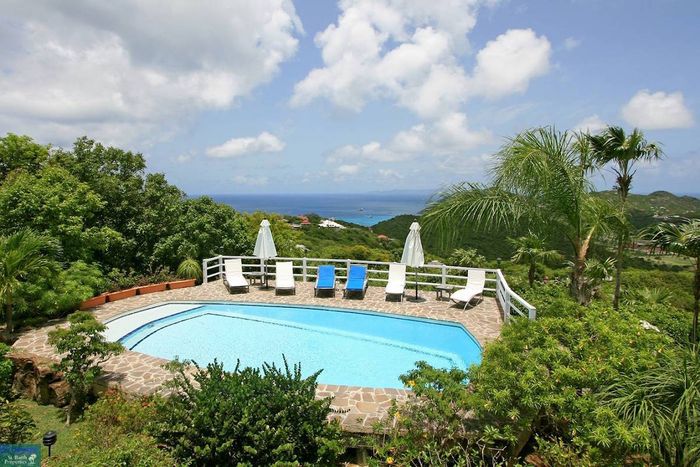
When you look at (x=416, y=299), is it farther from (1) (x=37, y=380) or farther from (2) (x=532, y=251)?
(1) (x=37, y=380)

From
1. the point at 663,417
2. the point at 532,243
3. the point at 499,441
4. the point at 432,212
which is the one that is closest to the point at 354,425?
the point at 499,441

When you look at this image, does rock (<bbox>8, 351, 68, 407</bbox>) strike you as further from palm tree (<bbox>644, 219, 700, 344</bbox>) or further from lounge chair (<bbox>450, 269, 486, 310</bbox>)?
palm tree (<bbox>644, 219, 700, 344</bbox>)

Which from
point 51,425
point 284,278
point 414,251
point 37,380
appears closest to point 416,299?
point 414,251

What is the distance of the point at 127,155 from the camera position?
44.0 feet

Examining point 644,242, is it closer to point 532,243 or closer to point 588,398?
point 532,243

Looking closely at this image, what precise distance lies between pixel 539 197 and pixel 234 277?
8.93m

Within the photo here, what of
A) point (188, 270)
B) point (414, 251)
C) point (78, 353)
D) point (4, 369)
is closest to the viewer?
point (4, 369)

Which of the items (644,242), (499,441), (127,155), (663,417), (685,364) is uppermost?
(127,155)

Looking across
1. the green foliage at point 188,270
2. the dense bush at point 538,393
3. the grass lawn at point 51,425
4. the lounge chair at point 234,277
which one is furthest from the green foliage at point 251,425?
the green foliage at point 188,270

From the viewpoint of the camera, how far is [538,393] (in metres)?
3.96

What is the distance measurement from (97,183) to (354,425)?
1219 centimetres

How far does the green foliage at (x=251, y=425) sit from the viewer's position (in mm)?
3975

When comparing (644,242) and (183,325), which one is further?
(183,325)

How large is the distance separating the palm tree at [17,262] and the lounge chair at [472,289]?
9.84 m
